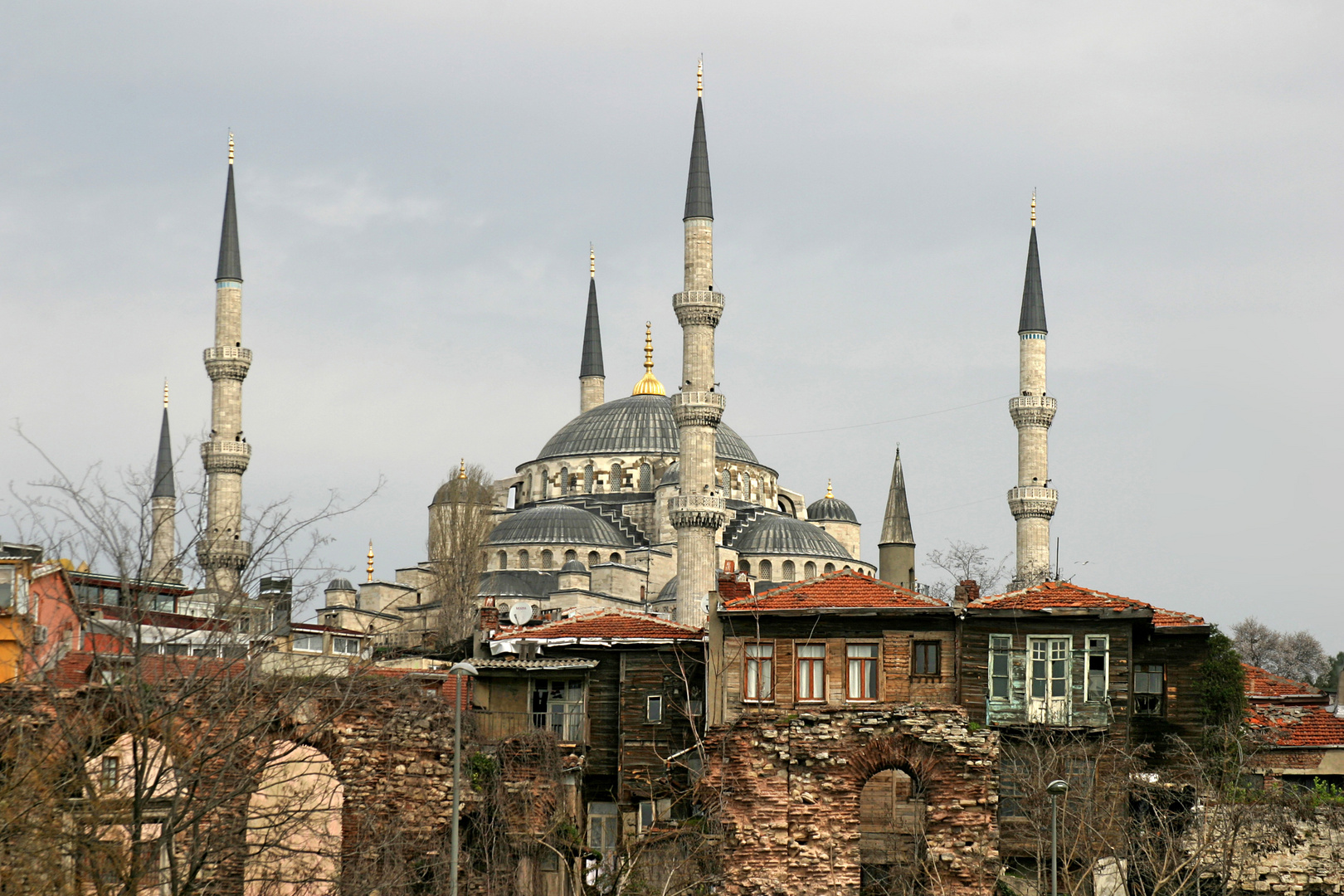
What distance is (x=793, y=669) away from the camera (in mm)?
22109

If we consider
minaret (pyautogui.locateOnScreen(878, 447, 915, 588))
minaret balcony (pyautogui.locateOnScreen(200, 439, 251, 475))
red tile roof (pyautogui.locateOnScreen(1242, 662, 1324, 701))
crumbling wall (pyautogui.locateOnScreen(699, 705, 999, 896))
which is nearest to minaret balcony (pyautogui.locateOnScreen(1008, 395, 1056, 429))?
minaret (pyautogui.locateOnScreen(878, 447, 915, 588))

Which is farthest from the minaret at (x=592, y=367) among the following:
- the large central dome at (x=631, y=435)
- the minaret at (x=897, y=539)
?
the minaret at (x=897, y=539)

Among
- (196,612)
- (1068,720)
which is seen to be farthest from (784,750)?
(196,612)

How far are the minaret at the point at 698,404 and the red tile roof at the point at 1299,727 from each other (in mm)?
16996

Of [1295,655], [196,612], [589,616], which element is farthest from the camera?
[1295,655]

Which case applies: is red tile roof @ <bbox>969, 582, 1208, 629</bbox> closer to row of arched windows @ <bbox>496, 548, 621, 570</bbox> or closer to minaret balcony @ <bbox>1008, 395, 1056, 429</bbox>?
minaret balcony @ <bbox>1008, 395, 1056, 429</bbox>

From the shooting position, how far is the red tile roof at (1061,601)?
2166 cm

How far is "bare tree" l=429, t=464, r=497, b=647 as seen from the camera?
151ft

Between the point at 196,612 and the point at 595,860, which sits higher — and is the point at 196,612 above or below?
above

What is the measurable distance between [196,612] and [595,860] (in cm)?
1458

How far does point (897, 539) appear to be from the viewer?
3791cm

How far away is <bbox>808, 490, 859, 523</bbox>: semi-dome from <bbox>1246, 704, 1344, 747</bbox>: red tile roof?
36.7m

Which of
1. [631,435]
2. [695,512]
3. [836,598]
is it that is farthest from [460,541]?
[836,598]

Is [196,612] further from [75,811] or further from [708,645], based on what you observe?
[75,811]
